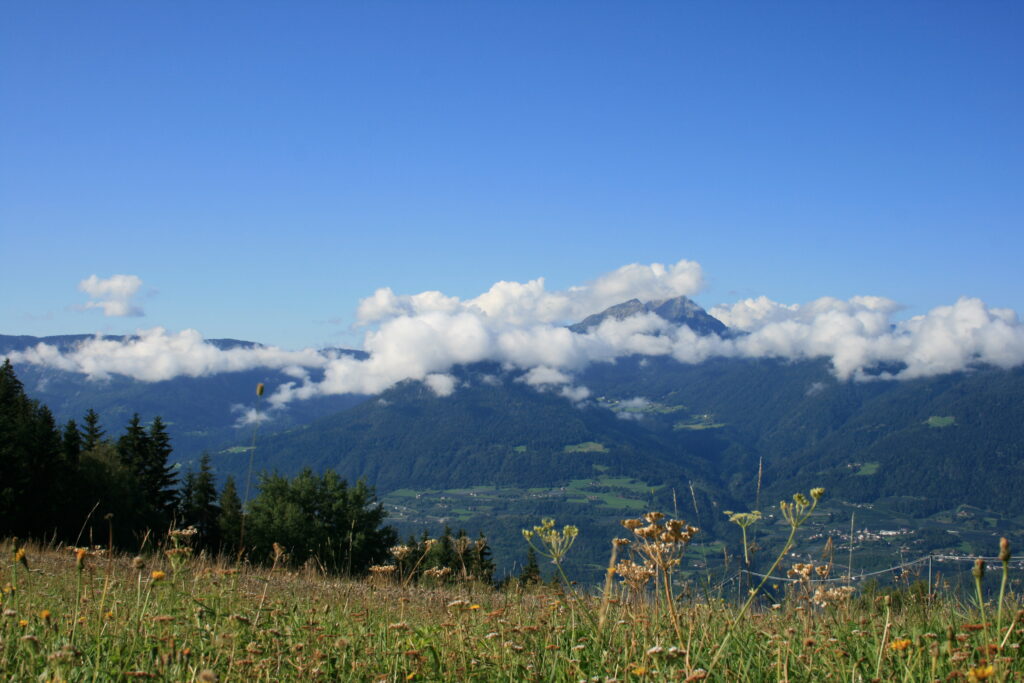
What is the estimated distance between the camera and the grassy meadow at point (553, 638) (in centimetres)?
335

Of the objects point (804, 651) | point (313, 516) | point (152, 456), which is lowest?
point (313, 516)

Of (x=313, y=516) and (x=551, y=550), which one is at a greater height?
(x=551, y=550)

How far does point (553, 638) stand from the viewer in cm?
459

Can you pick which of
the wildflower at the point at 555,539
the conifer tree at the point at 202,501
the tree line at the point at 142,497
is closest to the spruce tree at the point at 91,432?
the tree line at the point at 142,497

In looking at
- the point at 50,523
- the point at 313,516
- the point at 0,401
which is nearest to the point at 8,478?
the point at 50,523

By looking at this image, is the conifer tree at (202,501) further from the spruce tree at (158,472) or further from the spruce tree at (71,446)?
the spruce tree at (71,446)

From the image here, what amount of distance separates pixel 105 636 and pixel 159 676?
114 cm

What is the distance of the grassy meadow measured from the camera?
335 cm

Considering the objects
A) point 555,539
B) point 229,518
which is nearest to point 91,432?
point 229,518

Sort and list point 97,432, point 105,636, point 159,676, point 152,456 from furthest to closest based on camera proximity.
→ point 97,432 → point 152,456 → point 105,636 → point 159,676

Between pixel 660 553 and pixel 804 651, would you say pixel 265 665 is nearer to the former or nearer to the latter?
pixel 660 553

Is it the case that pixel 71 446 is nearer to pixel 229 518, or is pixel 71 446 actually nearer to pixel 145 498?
pixel 145 498

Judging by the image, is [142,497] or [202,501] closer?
[142,497]

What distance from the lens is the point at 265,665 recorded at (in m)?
3.68
